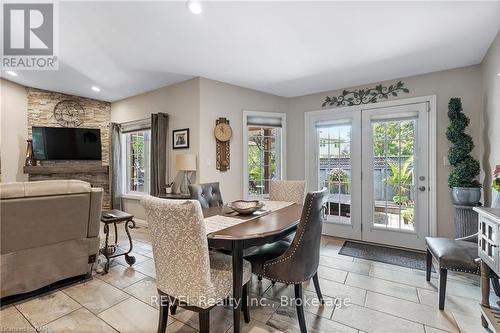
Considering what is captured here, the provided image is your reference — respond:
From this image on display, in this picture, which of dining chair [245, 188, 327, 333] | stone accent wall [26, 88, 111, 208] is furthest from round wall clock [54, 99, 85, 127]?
dining chair [245, 188, 327, 333]

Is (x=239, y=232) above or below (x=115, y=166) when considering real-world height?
below

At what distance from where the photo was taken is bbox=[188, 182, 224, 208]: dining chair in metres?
2.69

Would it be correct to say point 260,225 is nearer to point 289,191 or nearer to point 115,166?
point 289,191

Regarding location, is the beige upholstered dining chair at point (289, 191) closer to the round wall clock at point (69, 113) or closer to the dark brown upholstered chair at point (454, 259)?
the dark brown upholstered chair at point (454, 259)

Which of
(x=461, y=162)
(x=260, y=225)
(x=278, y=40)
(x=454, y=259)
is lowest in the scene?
(x=454, y=259)

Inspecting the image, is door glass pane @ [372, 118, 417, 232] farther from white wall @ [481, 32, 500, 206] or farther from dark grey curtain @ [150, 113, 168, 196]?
dark grey curtain @ [150, 113, 168, 196]

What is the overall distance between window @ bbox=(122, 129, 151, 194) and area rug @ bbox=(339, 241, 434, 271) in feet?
13.7

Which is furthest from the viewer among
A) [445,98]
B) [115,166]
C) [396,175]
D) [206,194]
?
[115,166]

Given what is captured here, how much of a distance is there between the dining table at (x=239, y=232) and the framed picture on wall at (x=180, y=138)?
215cm

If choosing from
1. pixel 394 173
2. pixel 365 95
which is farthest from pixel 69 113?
pixel 394 173

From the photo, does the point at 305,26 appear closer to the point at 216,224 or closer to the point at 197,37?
the point at 197,37

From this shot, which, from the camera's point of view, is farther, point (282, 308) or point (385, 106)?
point (385, 106)

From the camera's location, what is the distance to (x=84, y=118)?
5445 millimetres

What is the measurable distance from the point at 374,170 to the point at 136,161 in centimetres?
488
